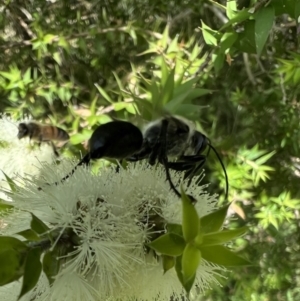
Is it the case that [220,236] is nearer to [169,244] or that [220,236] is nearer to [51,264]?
[169,244]

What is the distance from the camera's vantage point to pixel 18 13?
188 cm

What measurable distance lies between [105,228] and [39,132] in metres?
0.66

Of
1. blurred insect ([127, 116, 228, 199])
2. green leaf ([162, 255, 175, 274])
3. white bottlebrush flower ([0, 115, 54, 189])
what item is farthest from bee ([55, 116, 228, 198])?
white bottlebrush flower ([0, 115, 54, 189])

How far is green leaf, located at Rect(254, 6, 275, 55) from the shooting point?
2.56 ft

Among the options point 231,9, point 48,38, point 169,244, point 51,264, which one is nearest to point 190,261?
point 169,244

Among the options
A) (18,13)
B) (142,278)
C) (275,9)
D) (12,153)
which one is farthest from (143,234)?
(18,13)

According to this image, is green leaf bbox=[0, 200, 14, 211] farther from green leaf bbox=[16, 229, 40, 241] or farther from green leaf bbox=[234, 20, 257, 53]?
green leaf bbox=[234, 20, 257, 53]

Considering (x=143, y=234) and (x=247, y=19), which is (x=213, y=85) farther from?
(x=143, y=234)

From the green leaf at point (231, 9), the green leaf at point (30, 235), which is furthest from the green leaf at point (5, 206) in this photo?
the green leaf at point (231, 9)

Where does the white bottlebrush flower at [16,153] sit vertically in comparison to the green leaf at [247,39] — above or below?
below

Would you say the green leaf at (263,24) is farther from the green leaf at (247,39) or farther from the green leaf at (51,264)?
the green leaf at (51,264)

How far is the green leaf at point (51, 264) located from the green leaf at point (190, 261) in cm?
15

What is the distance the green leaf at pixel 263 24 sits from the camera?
0.78 metres

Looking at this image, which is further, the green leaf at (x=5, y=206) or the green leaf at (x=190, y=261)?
the green leaf at (x=5, y=206)
